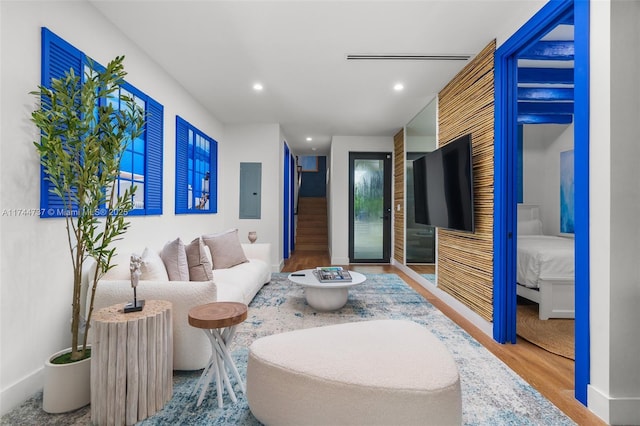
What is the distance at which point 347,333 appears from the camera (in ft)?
5.35

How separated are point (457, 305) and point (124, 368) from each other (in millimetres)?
3013

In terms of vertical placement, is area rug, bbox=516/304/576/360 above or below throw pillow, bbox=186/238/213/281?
below

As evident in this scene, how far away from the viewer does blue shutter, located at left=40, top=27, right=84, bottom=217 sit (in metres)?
1.74

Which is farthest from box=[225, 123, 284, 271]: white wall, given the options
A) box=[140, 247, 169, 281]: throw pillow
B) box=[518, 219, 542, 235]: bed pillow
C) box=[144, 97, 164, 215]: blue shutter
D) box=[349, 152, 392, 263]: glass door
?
box=[518, 219, 542, 235]: bed pillow

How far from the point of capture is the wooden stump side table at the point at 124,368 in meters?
1.44

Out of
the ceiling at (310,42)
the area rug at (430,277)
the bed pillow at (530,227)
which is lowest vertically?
the area rug at (430,277)

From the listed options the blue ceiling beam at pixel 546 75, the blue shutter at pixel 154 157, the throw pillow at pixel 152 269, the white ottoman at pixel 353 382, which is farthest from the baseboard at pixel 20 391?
the blue ceiling beam at pixel 546 75

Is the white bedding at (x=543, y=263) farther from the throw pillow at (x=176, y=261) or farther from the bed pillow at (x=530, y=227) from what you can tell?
the throw pillow at (x=176, y=261)

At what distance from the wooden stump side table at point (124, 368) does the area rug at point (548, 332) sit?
2816 millimetres

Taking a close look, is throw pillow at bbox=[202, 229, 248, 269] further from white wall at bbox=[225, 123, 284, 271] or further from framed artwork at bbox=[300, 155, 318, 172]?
framed artwork at bbox=[300, 155, 318, 172]

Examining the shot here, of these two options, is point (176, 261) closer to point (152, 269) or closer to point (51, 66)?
point (152, 269)

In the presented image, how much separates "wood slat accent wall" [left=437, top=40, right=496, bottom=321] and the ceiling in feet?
0.66

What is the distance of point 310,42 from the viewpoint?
2.59 metres

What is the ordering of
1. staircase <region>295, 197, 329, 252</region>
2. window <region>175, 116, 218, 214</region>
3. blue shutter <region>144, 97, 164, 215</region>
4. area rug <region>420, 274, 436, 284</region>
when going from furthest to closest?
staircase <region>295, 197, 329, 252</region> < area rug <region>420, 274, 436, 284</region> < window <region>175, 116, 218, 214</region> < blue shutter <region>144, 97, 164, 215</region>
